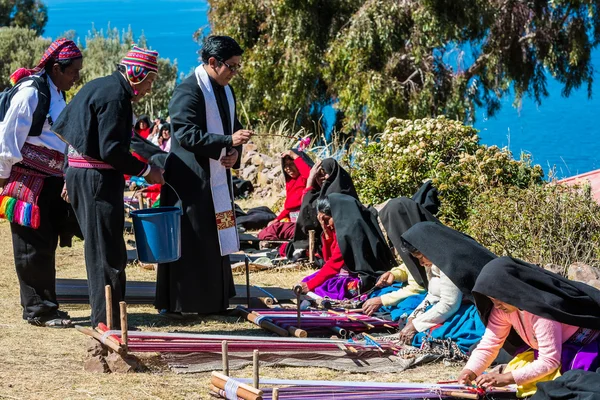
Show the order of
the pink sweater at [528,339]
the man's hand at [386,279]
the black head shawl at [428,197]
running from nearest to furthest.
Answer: the pink sweater at [528,339] < the man's hand at [386,279] < the black head shawl at [428,197]

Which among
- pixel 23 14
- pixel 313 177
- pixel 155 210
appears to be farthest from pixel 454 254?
pixel 23 14

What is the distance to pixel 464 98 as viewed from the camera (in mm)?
18656

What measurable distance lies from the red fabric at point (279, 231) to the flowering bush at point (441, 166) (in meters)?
0.91

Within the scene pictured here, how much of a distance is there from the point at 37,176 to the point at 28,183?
81mm

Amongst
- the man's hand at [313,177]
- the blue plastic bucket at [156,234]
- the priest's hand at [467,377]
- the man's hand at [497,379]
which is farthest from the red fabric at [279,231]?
the man's hand at [497,379]

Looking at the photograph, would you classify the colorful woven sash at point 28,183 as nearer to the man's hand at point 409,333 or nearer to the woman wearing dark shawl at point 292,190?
the man's hand at point 409,333

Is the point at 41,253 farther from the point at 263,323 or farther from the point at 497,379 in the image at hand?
the point at 497,379

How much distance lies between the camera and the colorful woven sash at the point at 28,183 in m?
6.86

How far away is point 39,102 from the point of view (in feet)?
22.7

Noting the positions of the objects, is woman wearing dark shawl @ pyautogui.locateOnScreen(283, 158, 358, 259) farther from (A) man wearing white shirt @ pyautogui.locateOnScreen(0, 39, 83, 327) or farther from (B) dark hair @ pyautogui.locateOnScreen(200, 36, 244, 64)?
(A) man wearing white shirt @ pyautogui.locateOnScreen(0, 39, 83, 327)

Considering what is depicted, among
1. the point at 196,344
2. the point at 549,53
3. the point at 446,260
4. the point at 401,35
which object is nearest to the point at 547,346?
the point at 446,260

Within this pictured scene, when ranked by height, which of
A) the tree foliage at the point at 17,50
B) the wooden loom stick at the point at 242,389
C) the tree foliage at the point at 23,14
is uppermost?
the tree foliage at the point at 23,14

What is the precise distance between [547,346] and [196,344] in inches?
82.5

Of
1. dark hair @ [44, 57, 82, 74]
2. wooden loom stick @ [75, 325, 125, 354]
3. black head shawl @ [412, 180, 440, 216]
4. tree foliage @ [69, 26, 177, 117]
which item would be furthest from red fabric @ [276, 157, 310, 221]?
tree foliage @ [69, 26, 177, 117]
